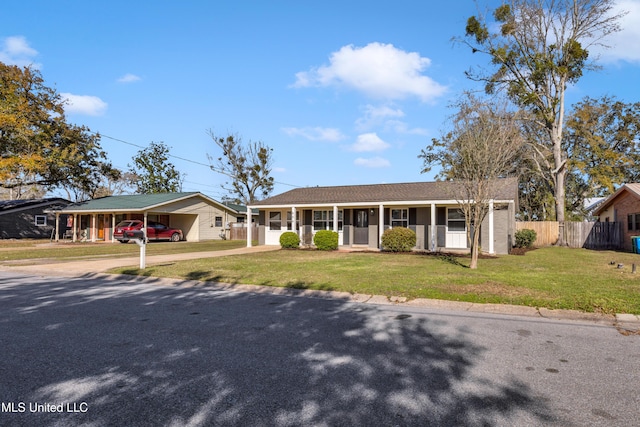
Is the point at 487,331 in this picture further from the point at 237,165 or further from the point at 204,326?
Result: the point at 237,165

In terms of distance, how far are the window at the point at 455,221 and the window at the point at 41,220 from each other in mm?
35978

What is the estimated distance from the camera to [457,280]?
9.74 m

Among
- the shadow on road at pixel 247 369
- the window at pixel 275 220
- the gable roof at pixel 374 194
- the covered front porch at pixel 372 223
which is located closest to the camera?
the shadow on road at pixel 247 369

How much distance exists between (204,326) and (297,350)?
5.90ft

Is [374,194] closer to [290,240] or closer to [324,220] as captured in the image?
[324,220]

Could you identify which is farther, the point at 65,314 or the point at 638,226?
the point at 638,226

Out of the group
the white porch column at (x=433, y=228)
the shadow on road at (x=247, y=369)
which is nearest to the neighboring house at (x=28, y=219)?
the white porch column at (x=433, y=228)

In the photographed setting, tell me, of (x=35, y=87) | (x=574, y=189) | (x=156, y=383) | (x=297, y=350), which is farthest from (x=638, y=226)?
(x=35, y=87)

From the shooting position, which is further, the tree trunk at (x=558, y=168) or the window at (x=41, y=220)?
the window at (x=41, y=220)

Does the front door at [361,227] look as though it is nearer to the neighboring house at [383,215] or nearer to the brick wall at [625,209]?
the neighboring house at [383,215]

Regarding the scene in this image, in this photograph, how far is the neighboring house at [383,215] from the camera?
19.1 meters

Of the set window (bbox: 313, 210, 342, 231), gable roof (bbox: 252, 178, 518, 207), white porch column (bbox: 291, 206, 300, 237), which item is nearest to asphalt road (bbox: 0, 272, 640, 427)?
gable roof (bbox: 252, 178, 518, 207)

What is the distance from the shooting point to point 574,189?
39094 mm

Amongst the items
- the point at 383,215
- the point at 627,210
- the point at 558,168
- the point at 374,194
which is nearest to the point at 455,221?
the point at 383,215
